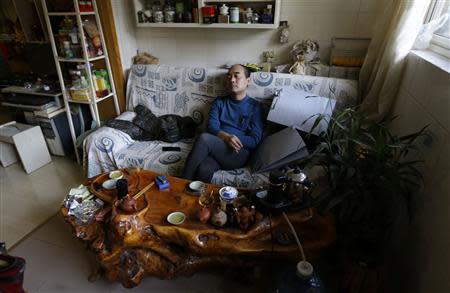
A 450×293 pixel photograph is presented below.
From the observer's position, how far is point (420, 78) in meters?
1.31

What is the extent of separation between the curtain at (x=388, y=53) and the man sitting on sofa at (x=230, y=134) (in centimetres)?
73

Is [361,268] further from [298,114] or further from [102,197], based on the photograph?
[102,197]

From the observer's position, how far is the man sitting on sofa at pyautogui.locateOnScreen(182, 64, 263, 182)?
1.76 meters

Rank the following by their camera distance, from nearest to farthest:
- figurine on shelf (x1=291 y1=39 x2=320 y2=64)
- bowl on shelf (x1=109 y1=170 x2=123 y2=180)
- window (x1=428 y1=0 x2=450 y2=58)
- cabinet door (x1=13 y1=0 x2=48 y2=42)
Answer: window (x1=428 y1=0 x2=450 y2=58) → bowl on shelf (x1=109 y1=170 x2=123 y2=180) → figurine on shelf (x1=291 y1=39 x2=320 y2=64) → cabinet door (x1=13 y1=0 x2=48 y2=42)

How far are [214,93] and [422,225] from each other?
5.16ft

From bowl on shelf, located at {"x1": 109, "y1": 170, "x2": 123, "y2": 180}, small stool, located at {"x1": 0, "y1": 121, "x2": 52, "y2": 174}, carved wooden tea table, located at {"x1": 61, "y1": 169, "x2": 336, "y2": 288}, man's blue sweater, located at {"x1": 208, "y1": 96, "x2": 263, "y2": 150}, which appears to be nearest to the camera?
carved wooden tea table, located at {"x1": 61, "y1": 169, "x2": 336, "y2": 288}

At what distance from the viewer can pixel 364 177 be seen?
44.6 inches

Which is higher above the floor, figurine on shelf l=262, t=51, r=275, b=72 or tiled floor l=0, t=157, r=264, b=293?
figurine on shelf l=262, t=51, r=275, b=72

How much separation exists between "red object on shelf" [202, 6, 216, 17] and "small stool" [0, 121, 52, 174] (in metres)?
1.78

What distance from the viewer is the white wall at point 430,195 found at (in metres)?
1.03

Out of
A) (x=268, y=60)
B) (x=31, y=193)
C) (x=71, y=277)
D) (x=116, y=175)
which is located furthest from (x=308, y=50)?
(x=31, y=193)

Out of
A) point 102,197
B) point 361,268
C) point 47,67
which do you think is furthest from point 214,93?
point 47,67

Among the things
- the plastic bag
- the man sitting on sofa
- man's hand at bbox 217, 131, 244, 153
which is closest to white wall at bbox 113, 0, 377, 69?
the man sitting on sofa

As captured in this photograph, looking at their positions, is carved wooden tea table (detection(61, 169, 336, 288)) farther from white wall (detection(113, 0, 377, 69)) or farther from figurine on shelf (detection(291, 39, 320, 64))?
white wall (detection(113, 0, 377, 69))
